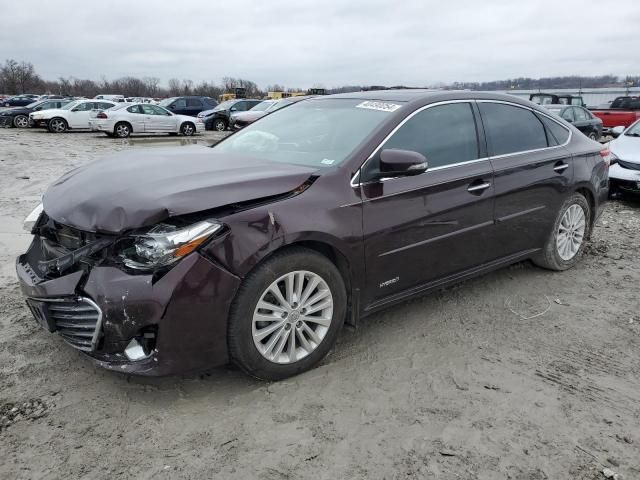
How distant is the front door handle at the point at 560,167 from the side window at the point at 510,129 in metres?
0.21

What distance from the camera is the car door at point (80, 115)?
2358 centimetres

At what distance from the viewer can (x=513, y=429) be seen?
266 centimetres

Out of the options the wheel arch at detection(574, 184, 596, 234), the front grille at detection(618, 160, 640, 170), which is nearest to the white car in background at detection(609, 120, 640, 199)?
the front grille at detection(618, 160, 640, 170)

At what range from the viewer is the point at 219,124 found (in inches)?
994

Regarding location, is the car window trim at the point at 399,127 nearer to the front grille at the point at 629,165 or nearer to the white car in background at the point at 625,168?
the white car in background at the point at 625,168

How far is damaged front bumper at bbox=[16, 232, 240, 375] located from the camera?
2.58 metres

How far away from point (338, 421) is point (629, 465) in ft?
4.47

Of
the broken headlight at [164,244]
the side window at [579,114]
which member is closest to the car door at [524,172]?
the broken headlight at [164,244]

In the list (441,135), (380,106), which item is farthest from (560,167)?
(380,106)

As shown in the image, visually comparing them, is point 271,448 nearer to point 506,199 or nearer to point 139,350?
point 139,350

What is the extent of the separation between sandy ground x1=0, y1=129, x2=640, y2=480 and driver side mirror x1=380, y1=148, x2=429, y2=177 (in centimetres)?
119

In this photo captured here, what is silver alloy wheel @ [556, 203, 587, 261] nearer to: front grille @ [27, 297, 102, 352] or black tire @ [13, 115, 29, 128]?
front grille @ [27, 297, 102, 352]

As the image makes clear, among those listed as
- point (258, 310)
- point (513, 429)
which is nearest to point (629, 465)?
point (513, 429)

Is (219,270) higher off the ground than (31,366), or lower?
higher
